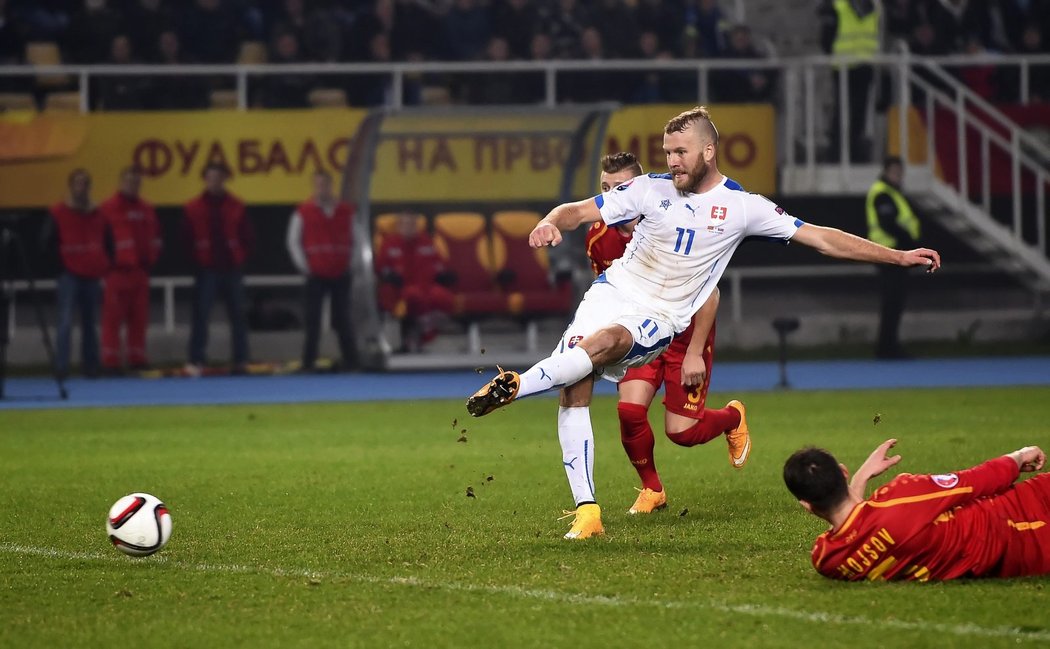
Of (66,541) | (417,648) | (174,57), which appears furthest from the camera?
(174,57)

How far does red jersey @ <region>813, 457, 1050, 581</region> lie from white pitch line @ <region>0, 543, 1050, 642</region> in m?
0.48

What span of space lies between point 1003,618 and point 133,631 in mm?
2904

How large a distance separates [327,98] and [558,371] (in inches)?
510

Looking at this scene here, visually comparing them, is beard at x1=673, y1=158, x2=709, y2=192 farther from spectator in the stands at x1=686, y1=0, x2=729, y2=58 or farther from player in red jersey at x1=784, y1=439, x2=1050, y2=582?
spectator in the stands at x1=686, y1=0, x2=729, y2=58

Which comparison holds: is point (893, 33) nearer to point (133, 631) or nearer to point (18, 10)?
point (18, 10)

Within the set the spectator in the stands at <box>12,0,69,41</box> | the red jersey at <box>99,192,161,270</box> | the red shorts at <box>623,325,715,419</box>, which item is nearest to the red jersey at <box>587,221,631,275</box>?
the red shorts at <box>623,325,715,419</box>

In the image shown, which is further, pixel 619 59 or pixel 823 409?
pixel 619 59

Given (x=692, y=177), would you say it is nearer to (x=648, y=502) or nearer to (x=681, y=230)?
(x=681, y=230)

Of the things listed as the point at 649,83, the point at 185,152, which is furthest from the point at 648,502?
the point at 649,83

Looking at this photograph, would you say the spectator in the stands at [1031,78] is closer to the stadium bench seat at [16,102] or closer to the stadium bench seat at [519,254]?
the stadium bench seat at [519,254]

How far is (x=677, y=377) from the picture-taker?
823 cm

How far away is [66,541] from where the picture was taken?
7.39m

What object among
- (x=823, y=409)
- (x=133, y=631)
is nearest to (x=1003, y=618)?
(x=133, y=631)

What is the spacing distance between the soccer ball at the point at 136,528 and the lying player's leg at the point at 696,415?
105 inches
